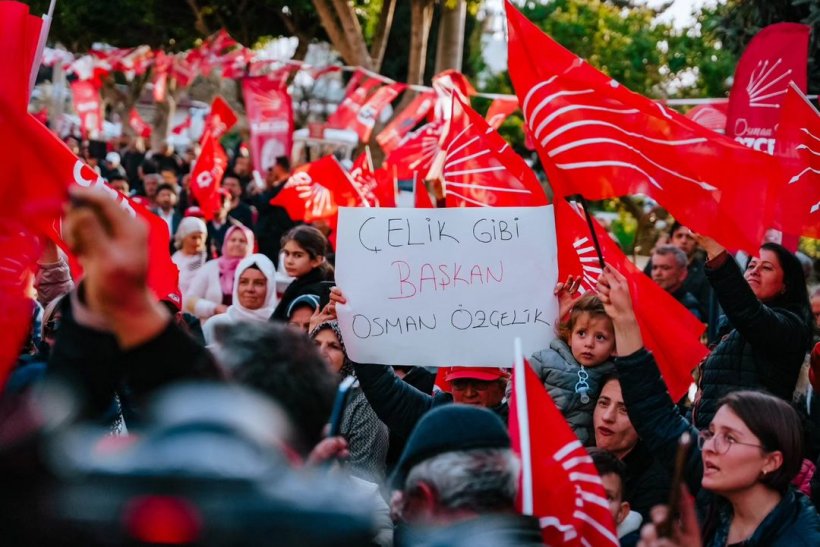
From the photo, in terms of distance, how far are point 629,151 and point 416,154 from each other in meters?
6.34

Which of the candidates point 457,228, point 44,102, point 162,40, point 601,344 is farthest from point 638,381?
point 44,102

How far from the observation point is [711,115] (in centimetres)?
1091

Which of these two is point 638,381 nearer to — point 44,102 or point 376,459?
point 376,459

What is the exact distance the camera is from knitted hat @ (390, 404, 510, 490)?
2.45 metres

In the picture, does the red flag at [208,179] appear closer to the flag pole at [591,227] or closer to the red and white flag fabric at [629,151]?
the red and white flag fabric at [629,151]

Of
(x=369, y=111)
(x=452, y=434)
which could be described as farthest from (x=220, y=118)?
(x=452, y=434)

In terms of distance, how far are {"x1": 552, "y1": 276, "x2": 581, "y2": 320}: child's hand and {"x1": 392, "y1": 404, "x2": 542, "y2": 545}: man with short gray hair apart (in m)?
2.24

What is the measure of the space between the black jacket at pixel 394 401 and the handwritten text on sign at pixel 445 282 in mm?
109

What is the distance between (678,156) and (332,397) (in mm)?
2916

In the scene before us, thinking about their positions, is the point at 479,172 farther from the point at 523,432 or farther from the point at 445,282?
the point at 523,432

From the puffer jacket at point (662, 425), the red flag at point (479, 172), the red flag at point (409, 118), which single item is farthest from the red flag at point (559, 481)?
the red flag at point (409, 118)

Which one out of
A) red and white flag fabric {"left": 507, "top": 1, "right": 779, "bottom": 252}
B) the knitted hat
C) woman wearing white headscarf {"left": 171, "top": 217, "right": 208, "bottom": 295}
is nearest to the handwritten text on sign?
red and white flag fabric {"left": 507, "top": 1, "right": 779, "bottom": 252}

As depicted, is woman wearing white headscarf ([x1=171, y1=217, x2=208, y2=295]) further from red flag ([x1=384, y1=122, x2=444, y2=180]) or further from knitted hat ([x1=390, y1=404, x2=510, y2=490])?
knitted hat ([x1=390, y1=404, x2=510, y2=490])

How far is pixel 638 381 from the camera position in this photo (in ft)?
11.8
